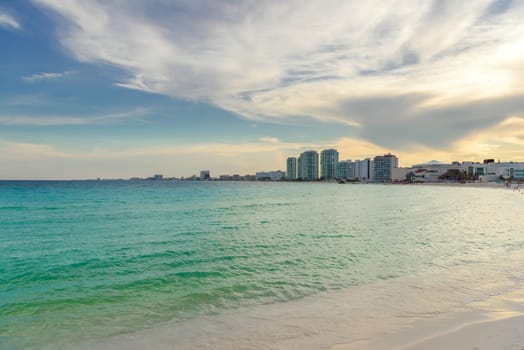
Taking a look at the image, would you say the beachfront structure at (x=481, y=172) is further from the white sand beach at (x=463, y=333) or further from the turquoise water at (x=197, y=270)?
the white sand beach at (x=463, y=333)

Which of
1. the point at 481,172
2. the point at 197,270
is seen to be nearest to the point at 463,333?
the point at 197,270

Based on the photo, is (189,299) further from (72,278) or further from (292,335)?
(72,278)

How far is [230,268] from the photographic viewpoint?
11695 millimetres

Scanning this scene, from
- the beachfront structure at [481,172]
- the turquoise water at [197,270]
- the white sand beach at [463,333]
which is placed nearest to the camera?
the white sand beach at [463,333]

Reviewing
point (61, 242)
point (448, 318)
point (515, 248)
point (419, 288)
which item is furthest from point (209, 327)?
point (515, 248)

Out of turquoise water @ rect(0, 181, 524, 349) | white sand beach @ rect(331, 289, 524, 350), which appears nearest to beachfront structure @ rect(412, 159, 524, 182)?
turquoise water @ rect(0, 181, 524, 349)

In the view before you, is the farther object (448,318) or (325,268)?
(325,268)

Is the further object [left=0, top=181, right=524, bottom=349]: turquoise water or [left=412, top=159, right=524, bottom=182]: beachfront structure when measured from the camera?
[left=412, top=159, right=524, bottom=182]: beachfront structure

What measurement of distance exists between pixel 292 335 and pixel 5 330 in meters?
6.13

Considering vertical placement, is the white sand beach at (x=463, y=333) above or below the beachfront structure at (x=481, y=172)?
below

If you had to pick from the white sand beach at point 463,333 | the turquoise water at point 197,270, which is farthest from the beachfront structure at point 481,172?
the white sand beach at point 463,333

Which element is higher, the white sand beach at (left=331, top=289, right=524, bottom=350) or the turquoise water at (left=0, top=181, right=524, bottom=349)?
the white sand beach at (left=331, top=289, right=524, bottom=350)

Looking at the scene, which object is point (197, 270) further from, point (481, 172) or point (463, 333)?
point (481, 172)

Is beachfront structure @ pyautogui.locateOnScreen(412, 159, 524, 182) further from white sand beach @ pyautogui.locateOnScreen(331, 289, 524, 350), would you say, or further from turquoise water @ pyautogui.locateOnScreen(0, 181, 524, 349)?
white sand beach @ pyautogui.locateOnScreen(331, 289, 524, 350)
